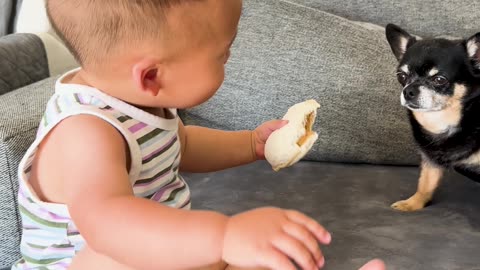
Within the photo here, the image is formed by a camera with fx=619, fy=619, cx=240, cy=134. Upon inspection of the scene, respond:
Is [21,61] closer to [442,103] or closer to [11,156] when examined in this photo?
[11,156]

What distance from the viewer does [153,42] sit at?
1.70ft

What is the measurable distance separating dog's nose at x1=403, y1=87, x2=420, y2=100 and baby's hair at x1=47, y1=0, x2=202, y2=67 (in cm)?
47

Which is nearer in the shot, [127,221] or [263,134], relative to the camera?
[127,221]

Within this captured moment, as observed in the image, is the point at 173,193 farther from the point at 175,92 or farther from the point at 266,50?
the point at 266,50

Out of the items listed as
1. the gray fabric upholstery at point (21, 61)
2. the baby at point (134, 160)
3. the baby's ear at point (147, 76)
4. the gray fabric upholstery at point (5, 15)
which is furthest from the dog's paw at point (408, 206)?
the gray fabric upholstery at point (5, 15)

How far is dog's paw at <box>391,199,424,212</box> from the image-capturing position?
841 mm

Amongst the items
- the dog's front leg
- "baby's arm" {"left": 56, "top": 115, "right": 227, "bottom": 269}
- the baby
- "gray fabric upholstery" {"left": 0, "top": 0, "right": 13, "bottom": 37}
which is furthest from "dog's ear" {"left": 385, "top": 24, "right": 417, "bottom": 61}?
"gray fabric upholstery" {"left": 0, "top": 0, "right": 13, "bottom": 37}

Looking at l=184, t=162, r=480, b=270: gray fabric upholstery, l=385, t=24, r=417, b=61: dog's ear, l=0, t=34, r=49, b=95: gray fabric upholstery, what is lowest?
l=184, t=162, r=480, b=270: gray fabric upholstery

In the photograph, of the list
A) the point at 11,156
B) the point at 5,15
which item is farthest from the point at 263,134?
the point at 5,15

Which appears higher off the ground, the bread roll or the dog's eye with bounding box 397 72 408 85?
the bread roll

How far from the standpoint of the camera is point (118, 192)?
1.62 ft

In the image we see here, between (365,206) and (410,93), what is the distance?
0.18m

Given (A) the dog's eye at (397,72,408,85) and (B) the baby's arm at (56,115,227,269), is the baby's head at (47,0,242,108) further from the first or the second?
(A) the dog's eye at (397,72,408,85)

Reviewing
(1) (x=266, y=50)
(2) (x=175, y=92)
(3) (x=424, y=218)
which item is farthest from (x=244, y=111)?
(2) (x=175, y=92)
